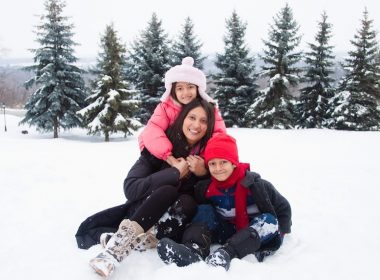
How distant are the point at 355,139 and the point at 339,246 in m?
9.99

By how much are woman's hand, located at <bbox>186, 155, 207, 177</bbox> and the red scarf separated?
14 centimetres

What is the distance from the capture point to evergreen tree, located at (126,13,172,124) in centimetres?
2203

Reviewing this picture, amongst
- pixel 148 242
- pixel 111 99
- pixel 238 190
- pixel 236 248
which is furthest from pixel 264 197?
pixel 111 99

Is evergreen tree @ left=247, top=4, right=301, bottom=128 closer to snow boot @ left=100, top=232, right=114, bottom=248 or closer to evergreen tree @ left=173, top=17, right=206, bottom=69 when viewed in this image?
evergreen tree @ left=173, top=17, right=206, bottom=69

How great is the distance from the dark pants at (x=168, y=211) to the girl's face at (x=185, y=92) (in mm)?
1046

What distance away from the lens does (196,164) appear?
2.96 m

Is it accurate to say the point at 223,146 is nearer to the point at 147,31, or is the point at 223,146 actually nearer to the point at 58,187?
the point at 58,187

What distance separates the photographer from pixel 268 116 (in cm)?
2158

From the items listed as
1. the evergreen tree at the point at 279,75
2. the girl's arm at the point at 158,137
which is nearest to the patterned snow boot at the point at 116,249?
the girl's arm at the point at 158,137

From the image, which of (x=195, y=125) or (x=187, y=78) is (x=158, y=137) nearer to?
(x=195, y=125)

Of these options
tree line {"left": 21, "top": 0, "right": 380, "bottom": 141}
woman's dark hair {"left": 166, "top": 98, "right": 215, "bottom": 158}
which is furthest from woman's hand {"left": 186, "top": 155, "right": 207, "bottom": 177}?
tree line {"left": 21, "top": 0, "right": 380, "bottom": 141}

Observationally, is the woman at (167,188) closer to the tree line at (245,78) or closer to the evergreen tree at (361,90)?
the tree line at (245,78)

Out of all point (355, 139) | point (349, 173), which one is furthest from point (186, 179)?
point (355, 139)

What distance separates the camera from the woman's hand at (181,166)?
2.90 meters
